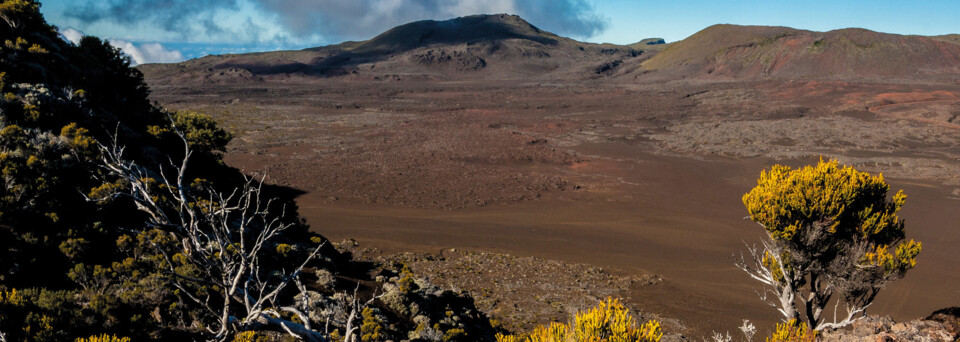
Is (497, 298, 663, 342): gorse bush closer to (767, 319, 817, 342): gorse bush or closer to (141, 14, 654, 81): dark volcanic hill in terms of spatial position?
(767, 319, 817, 342): gorse bush

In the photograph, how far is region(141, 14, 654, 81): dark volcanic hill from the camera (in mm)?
144750

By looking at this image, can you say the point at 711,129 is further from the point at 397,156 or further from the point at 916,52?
the point at 916,52

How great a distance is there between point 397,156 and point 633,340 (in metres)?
38.3

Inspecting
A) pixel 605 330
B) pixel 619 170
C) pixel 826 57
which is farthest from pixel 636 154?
pixel 826 57

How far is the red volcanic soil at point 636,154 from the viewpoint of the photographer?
2289cm

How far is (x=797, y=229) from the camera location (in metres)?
11.1

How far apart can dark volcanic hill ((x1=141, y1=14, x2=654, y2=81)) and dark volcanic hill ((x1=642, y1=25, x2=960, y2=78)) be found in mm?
29869

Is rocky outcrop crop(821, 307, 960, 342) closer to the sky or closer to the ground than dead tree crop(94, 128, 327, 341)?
closer to the ground

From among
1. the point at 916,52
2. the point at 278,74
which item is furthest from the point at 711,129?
the point at 278,74

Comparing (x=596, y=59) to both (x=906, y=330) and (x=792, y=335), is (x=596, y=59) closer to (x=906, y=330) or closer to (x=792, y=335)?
(x=792, y=335)

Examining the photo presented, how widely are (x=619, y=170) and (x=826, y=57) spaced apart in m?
90.5

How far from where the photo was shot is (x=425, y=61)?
162375 millimetres

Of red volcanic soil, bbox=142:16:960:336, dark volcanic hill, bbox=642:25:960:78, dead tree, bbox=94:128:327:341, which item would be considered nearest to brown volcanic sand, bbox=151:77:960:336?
red volcanic soil, bbox=142:16:960:336

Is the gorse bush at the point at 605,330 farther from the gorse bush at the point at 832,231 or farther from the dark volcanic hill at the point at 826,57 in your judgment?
the dark volcanic hill at the point at 826,57
